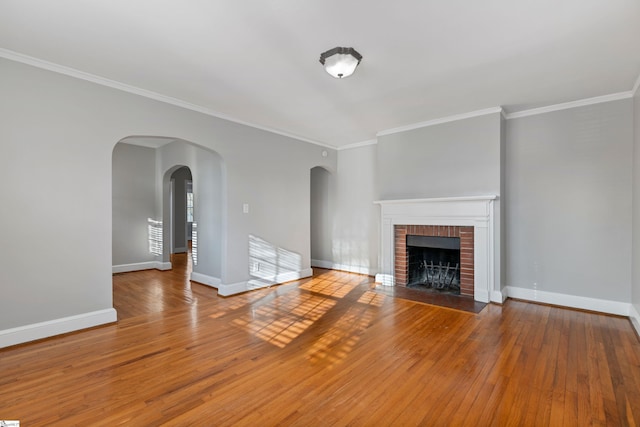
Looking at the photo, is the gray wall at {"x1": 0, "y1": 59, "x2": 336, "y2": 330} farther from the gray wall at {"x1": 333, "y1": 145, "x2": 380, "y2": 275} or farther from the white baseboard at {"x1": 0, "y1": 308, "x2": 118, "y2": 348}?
the gray wall at {"x1": 333, "y1": 145, "x2": 380, "y2": 275}

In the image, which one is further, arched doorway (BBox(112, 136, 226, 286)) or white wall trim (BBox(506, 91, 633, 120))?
arched doorway (BBox(112, 136, 226, 286))

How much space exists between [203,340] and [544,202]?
Answer: 4500mm

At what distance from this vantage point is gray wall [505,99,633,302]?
3.54m

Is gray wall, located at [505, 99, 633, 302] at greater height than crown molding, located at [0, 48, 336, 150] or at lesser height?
lesser

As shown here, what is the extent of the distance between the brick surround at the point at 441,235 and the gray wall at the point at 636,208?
1598 mm

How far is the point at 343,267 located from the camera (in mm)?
6152

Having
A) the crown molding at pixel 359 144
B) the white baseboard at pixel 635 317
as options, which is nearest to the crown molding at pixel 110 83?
the crown molding at pixel 359 144

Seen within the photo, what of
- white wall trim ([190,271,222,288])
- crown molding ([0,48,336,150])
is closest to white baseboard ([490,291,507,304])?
white wall trim ([190,271,222,288])

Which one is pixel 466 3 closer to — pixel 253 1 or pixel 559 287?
pixel 253 1

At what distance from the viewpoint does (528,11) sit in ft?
6.88

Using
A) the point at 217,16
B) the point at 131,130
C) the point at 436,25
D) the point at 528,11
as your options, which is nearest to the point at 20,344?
the point at 131,130

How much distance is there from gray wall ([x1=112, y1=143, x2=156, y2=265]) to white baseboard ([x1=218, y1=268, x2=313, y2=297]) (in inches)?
116

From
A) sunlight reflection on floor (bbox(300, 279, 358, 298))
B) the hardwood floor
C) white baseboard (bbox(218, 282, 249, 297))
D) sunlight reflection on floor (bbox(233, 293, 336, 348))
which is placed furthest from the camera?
sunlight reflection on floor (bbox(300, 279, 358, 298))

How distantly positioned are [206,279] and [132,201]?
2647 mm
